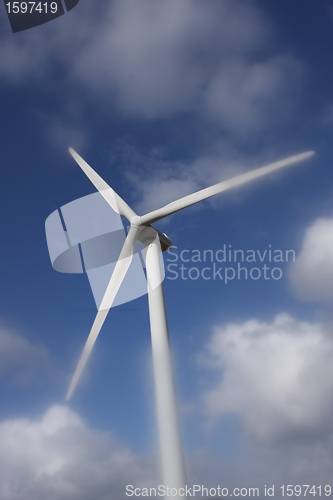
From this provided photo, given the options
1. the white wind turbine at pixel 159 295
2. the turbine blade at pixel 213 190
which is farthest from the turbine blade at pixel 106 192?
the turbine blade at pixel 213 190

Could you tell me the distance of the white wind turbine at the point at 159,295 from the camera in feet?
67.1

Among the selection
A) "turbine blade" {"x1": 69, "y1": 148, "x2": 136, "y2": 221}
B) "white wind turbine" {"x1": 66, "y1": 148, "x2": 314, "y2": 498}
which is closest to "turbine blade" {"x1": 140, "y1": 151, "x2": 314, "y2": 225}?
"white wind turbine" {"x1": 66, "y1": 148, "x2": 314, "y2": 498}

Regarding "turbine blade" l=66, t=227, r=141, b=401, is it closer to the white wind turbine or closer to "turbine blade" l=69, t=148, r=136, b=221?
the white wind turbine

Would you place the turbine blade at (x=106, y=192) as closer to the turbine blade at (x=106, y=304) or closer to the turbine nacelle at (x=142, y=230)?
the turbine nacelle at (x=142, y=230)

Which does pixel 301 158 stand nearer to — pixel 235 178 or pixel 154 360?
pixel 235 178

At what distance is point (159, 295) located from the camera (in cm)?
2498

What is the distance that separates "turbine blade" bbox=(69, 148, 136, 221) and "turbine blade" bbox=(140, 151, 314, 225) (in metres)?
1.66

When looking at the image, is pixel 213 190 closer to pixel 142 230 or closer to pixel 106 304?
pixel 142 230

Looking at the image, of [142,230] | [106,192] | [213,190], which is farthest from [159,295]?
[106,192]

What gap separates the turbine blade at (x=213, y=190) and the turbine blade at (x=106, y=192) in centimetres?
166

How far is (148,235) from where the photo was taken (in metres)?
27.8

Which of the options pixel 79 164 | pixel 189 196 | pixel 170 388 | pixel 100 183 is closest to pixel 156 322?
pixel 170 388

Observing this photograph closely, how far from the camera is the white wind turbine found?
67.1 feet

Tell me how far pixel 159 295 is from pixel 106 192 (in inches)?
357
